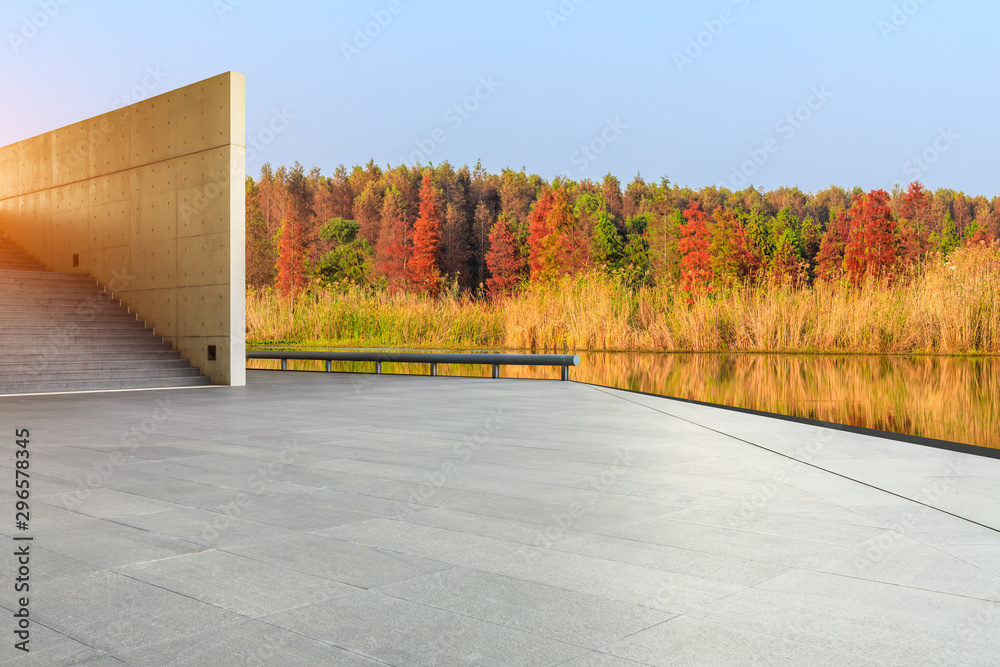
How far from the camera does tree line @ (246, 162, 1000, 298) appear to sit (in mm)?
49531

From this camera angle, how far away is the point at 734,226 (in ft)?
164

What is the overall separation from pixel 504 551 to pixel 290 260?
172 feet

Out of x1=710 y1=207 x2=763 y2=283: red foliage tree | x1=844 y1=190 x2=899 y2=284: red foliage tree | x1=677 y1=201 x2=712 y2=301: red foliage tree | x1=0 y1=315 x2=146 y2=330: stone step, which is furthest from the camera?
x1=677 y1=201 x2=712 y2=301: red foliage tree

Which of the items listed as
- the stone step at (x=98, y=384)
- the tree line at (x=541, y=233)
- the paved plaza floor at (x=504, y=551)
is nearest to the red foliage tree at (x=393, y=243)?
the tree line at (x=541, y=233)

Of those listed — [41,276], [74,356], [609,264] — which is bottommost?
[74,356]

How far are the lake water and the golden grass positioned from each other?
0.69 metres

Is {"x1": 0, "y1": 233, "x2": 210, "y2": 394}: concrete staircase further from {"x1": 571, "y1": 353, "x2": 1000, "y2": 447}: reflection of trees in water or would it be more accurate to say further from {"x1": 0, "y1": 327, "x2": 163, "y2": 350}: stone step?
{"x1": 571, "y1": 353, "x2": 1000, "y2": 447}: reflection of trees in water

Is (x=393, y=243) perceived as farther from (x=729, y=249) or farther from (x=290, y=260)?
(x=729, y=249)

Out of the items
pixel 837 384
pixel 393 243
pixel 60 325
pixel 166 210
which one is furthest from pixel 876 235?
pixel 60 325

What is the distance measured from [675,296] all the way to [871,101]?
743 centimetres

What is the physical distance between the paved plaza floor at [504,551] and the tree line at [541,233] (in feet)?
117

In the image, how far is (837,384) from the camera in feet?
35.1

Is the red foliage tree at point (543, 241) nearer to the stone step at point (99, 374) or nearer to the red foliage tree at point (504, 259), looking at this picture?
the red foliage tree at point (504, 259)

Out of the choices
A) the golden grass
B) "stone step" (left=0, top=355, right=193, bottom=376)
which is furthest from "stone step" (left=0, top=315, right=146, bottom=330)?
the golden grass
